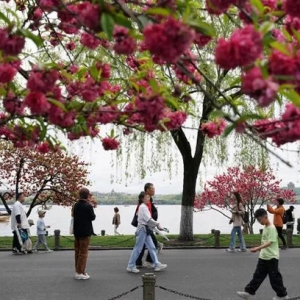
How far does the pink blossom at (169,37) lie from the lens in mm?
2584

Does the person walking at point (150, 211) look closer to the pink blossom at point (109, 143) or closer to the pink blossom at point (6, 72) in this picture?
the pink blossom at point (109, 143)

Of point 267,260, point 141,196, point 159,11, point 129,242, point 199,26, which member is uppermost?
point 159,11

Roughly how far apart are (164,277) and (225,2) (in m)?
8.89

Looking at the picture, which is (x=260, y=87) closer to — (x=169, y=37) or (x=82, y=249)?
(x=169, y=37)

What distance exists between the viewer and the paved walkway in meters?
9.59

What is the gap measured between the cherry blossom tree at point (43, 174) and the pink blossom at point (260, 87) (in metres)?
23.6

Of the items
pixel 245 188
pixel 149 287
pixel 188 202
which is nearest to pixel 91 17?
pixel 149 287

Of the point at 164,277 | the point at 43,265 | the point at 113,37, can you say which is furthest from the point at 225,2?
the point at 43,265

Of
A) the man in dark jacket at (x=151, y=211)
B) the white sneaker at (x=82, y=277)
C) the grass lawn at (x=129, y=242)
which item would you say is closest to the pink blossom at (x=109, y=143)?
the man in dark jacket at (x=151, y=211)

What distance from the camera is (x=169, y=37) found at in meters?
2.59

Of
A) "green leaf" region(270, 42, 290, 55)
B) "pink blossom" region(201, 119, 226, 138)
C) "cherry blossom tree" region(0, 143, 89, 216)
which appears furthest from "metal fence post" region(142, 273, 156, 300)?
"cherry blossom tree" region(0, 143, 89, 216)

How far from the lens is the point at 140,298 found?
30.1 feet

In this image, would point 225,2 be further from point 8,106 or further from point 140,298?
point 140,298

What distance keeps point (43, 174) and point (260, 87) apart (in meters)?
24.1
